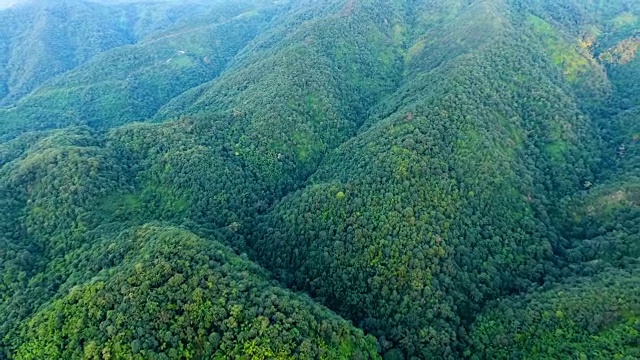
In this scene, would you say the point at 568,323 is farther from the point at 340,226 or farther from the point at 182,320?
the point at 182,320

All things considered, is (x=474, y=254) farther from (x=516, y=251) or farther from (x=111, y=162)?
(x=111, y=162)

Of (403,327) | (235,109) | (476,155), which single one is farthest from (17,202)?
(476,155)

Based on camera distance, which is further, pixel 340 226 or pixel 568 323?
pixel 340 226

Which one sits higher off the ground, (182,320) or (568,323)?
(182,320)

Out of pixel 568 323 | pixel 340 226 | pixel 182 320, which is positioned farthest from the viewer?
pixel 340 226

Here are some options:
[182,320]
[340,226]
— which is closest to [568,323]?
[340,226]

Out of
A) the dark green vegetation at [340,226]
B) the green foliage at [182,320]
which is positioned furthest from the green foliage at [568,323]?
the green foliage at [182,320]

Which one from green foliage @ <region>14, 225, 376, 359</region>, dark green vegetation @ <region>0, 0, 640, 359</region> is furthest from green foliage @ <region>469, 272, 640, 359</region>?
green foliage @ <region>14, 225, 376, 359</region>

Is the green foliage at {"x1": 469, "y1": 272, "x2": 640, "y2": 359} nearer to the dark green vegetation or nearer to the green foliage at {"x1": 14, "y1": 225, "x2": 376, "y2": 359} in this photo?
the dark green vegetation
